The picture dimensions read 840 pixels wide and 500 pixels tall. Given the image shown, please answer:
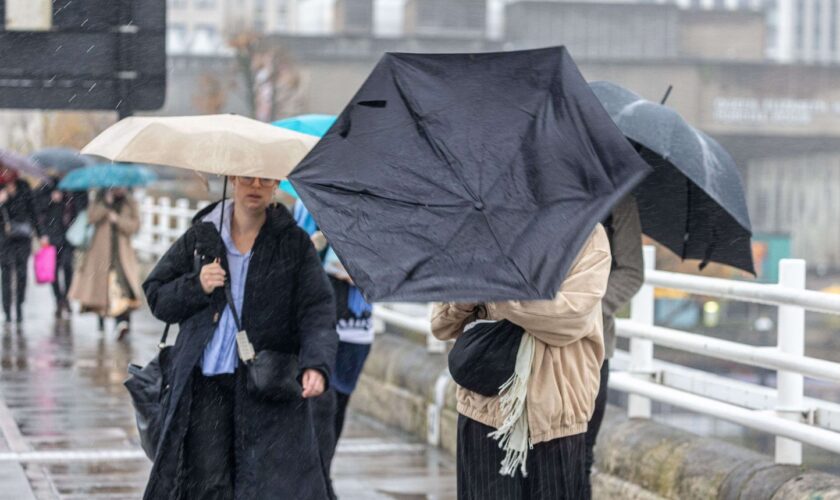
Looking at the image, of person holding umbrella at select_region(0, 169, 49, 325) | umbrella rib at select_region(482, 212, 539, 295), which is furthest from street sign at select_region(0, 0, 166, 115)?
person holding umbrella at select_region(0, 169, 49, 325)

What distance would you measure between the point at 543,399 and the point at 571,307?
0.99 feet

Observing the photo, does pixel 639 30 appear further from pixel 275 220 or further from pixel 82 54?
pixel 275 220

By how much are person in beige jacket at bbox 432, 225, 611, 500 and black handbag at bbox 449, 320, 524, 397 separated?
0.10ft

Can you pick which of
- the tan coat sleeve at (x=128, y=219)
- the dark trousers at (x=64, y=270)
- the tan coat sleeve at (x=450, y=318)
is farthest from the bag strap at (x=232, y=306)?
the dark trousers at (x=64, y=270)

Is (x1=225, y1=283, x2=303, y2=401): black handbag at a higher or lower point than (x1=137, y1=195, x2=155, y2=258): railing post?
higher

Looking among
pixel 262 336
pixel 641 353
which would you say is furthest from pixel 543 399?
pixel 641 353

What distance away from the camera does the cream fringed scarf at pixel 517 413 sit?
468 cm

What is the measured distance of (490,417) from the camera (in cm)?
480

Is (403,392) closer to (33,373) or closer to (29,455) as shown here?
(29,455)

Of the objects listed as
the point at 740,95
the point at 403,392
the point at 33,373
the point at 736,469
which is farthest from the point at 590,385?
the point at 740,95

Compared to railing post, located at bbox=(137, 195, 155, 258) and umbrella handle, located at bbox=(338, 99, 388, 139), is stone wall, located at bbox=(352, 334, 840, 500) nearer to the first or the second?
umbrella handle, located at bbox=(338, 99, 388, 139)

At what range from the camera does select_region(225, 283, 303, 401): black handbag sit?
576 cm

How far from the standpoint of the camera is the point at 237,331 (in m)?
5.81

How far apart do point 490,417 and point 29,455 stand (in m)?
4.75
